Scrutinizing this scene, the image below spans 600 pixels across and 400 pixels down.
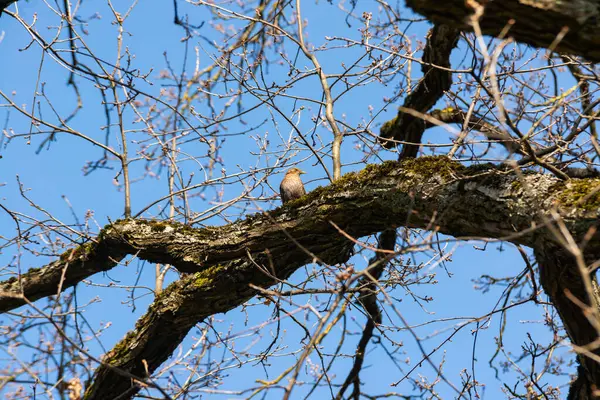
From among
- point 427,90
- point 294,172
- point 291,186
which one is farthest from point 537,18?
point 294,172

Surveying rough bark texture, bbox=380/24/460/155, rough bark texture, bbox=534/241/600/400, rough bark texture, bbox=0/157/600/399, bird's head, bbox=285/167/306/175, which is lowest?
rough bark texture, bbox=534/241/600/400

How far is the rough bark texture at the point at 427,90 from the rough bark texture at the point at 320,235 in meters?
1.31

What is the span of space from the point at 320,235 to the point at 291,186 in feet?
8.61

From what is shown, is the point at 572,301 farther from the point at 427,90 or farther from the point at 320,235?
the point at 427,90

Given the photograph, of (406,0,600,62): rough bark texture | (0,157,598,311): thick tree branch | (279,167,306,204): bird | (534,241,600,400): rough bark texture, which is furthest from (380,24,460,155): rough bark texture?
(406,0,600,62): rough bark texture

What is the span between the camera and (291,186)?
20.9 ft

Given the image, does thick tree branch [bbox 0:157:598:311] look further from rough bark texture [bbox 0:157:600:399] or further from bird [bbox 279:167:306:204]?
bird [bbox 279:167:306:204]

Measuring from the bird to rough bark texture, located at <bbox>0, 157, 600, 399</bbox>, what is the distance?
7.24 ft

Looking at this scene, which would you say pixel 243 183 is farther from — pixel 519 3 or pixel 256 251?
pixel 519 3

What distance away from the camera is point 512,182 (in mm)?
3166

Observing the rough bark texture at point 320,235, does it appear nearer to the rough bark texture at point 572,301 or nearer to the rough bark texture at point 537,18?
the rough bark texture at point 572,301

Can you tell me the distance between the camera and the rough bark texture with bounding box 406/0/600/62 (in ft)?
6.99

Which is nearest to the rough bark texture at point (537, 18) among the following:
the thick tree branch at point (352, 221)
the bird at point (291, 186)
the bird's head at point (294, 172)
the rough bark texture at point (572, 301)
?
the thick tree branch at point (352, 221)

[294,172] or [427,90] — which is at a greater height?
[294,172]
